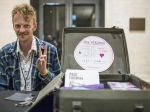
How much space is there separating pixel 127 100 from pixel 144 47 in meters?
Answer: 2.74

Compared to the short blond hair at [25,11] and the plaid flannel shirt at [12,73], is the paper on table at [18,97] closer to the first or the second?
the plaid flannel shirt at [12,73]

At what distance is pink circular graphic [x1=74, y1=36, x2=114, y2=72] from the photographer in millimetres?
919

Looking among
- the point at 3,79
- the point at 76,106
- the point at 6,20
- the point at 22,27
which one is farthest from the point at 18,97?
the point at 6,20

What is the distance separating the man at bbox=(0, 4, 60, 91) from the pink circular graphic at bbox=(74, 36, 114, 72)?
1.14 feet

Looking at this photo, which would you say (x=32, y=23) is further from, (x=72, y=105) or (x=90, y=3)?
(x=90, y=3)

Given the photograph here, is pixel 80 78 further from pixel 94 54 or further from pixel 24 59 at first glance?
pixel 24 59

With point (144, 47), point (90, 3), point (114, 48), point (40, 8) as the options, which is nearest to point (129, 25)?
point (144, 47)

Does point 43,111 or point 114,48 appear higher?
point 114,48

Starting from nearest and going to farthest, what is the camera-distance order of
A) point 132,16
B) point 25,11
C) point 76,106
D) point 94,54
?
Result: point 76,106, point 94,54, point 25,11, point 132,16

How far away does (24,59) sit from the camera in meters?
1.39

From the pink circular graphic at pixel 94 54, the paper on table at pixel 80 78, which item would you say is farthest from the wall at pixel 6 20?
the paper on table at pixel 80 78

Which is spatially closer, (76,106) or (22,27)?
(76,106)

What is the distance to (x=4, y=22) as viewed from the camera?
3.16 meters

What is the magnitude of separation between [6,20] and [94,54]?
2524mm
